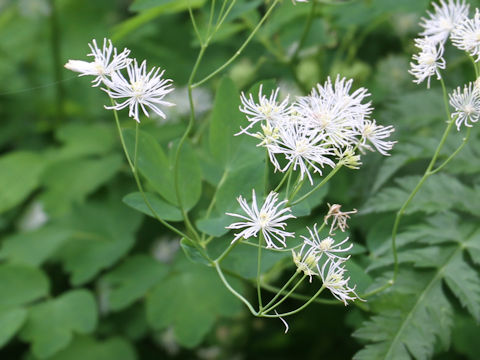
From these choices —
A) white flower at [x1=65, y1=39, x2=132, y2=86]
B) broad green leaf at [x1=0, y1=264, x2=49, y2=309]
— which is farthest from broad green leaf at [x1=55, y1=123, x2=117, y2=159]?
white flower at [x1=65, y1=39, x2=132, y2=86]

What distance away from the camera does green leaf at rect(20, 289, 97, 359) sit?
1165mm

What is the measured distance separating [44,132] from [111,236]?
0.65m

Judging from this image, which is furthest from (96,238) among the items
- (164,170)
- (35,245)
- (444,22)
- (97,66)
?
(444,22)

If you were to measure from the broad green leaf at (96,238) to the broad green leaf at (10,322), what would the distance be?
0.14 metres

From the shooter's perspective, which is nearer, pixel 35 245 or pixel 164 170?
pixel 164 170

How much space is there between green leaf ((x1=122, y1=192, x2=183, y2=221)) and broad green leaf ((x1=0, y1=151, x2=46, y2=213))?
704 millimetres

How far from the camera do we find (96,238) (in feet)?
4.44

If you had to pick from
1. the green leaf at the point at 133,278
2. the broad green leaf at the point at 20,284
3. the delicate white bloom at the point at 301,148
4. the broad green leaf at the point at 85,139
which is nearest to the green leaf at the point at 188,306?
the green leaf at the point at 133,278

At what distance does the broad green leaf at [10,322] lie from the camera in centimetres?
112

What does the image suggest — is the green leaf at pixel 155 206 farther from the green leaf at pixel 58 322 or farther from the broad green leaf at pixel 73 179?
the broad green leaf at pixel 73 179

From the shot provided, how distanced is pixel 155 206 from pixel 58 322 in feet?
1.66

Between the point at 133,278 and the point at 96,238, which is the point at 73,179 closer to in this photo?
the point at 96,238

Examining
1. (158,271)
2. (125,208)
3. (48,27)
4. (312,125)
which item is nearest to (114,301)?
(158,271)

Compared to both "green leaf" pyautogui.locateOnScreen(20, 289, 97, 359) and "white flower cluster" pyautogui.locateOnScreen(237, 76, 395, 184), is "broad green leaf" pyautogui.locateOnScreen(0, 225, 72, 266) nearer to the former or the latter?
"green leaf" pyautogui.locateOnScreen(20, 289, 97, 359)
